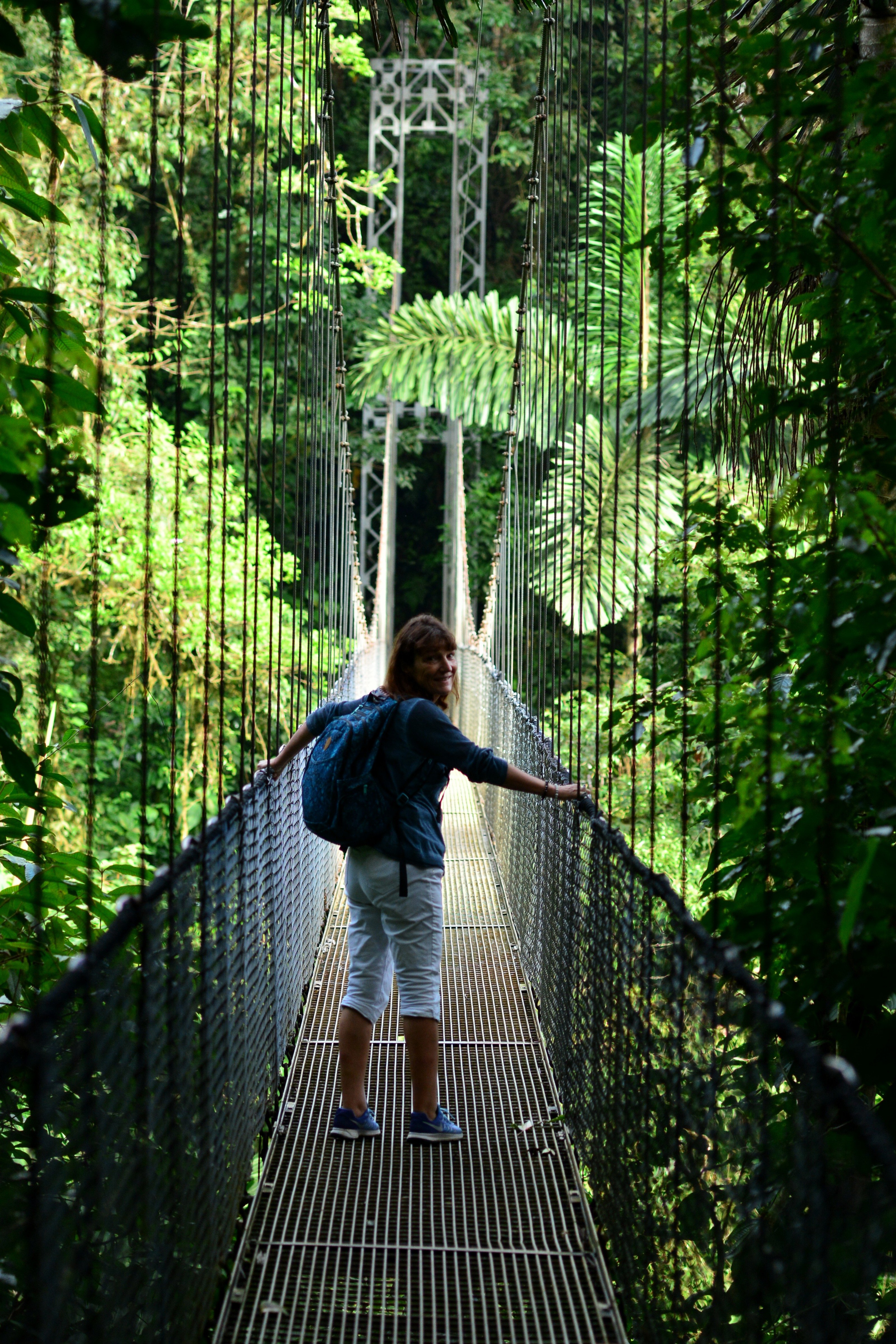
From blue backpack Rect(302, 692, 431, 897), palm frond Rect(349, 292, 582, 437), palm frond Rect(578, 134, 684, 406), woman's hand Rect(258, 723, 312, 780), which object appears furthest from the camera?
palm frond Rect(349, 292, 582, 437)

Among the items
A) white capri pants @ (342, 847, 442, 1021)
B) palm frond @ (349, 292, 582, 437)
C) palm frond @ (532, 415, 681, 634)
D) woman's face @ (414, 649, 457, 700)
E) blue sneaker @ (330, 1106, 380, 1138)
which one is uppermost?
palm frond @ (349, 292, 582, 437)

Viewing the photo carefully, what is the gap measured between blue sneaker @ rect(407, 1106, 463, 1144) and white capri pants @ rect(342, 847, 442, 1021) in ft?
0.47

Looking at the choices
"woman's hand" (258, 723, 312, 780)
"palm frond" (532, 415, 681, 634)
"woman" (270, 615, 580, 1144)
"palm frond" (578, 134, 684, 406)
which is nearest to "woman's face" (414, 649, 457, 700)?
"woman" (270, 615, 580, 1144)

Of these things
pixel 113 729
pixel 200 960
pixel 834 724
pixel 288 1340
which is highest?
pixel 113 729

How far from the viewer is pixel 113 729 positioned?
26.8ft

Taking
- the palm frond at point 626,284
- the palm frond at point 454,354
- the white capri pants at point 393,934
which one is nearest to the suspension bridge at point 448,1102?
the white capri pants at point 393,934

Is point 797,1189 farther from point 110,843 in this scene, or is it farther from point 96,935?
point 110,843

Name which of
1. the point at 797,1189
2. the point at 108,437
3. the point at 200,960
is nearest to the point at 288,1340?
the point at 200,960

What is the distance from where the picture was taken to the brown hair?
5.62 ft

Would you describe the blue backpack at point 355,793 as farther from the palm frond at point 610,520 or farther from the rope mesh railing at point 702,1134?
the palm frond at point 610,520

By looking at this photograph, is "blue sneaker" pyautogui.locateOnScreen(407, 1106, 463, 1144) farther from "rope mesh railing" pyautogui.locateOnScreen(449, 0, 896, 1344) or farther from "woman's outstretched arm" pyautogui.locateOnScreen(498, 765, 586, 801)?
"woman's outstretched arm" pyautogui.locateOnScreen(498, 765, 586, 801)

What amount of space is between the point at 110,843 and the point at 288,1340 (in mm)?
6408

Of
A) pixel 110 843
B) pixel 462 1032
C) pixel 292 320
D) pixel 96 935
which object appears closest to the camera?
pixel 96 935

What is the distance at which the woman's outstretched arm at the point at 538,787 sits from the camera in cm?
167
